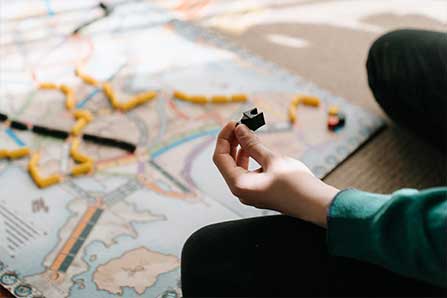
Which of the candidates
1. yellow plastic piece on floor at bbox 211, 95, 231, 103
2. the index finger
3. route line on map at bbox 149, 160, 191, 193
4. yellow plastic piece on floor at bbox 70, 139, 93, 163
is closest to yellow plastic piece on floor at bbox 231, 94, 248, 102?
yellow plastic piece on floor at bbox 211, 95, 231, 103

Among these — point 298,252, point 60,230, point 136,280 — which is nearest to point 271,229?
point 298,252

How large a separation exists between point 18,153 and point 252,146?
629mm

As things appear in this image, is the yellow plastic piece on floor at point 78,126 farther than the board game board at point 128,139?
Yes

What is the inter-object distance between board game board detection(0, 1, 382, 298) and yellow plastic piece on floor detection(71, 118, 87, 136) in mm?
18

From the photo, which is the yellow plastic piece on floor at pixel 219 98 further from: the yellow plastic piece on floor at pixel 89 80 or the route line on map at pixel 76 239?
the route line on map at pixel 76 239

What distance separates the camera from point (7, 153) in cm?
130

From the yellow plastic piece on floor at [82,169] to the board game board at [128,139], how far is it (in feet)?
0.05

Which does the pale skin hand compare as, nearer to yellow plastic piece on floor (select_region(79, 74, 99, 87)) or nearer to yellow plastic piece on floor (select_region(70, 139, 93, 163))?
yellow plastic piece on floor (select_region(70, 139, 93, 163))

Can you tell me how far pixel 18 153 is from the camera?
4.28 ft

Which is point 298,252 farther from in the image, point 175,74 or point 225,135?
point 175,74

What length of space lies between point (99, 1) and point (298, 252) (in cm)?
117

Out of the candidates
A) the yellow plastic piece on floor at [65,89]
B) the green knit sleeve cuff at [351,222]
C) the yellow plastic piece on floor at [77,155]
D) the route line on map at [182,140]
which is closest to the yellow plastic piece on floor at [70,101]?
the yellow plastic piece on floor at [65,89]

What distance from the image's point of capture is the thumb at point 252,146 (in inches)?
33.7

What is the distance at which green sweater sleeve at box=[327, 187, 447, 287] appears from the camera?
2.27 ft
